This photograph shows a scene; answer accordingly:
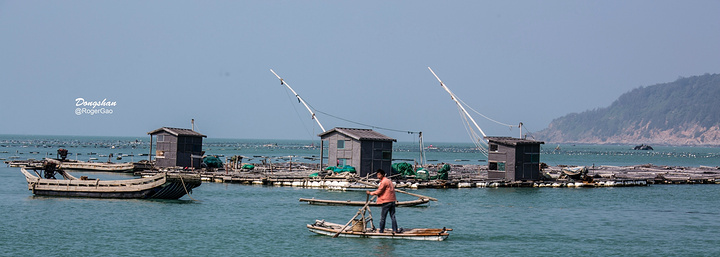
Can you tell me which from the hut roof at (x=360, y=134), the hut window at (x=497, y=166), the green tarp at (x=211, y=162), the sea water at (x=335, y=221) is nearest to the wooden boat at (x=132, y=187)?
the sea water at (x=335, y=221)

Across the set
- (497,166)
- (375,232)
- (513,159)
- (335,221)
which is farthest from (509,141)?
(375,232)

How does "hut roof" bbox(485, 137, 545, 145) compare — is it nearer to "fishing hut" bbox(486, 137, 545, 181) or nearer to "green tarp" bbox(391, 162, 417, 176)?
"fishing hut" bbox(486, 137, 545, 181)

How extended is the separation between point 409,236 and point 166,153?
39156 millimetres

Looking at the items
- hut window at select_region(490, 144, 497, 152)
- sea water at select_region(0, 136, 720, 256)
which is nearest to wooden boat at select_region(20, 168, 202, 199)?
sea water at select_region(0, 136, 720, 256)

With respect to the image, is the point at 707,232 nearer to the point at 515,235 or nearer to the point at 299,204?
the point at 515,235

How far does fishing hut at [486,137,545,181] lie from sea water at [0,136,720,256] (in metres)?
4.01

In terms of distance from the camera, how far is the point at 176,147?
6047cm

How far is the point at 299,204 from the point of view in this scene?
3972cm

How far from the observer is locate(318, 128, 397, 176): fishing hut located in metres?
51.0

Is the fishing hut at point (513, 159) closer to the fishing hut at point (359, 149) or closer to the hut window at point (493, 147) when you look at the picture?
the hut window at point (493, 147)

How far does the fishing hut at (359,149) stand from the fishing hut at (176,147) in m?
12.8


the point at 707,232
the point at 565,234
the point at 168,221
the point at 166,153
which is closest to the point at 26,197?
the point at 168,221

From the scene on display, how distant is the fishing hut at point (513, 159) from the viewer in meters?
51.7

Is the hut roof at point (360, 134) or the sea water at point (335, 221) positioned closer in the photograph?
the sea water at point (335, 221)
